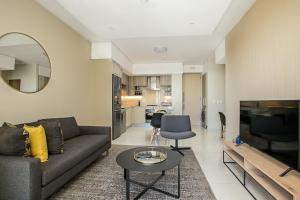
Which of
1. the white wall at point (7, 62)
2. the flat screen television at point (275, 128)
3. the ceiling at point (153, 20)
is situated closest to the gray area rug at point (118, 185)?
the flat screen television at point (275, 128)

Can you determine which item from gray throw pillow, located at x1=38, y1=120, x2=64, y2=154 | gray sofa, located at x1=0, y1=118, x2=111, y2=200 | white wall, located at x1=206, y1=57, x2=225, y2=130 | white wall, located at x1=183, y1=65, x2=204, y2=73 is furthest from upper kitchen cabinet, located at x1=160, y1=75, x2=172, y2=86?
gray throw pillow, located at x1=38, y1=120, x2=64, y2=154

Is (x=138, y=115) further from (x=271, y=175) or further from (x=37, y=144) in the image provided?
(x=271, y=175)

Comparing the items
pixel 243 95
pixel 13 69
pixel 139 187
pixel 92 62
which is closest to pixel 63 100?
pixel 13 69

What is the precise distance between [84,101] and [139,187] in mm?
2741

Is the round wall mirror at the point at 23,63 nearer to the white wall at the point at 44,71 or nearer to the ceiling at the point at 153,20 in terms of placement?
the white wall at the point at 44,71

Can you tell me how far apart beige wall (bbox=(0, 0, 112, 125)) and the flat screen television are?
3263 mm

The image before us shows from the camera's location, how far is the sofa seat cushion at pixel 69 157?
1.75 m

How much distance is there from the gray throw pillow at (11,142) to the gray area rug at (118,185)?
0.71 meters

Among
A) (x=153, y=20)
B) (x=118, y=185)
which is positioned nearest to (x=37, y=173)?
(x=118, y=185)

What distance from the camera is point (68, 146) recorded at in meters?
2.54

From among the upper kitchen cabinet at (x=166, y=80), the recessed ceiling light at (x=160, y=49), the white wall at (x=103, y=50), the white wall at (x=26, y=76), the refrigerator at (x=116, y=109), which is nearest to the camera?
the white wall at (x=26, y=76)

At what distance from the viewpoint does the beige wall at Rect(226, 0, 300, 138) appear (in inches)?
75.6

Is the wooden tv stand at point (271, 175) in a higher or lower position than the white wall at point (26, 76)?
lower

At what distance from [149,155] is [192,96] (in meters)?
5.97
